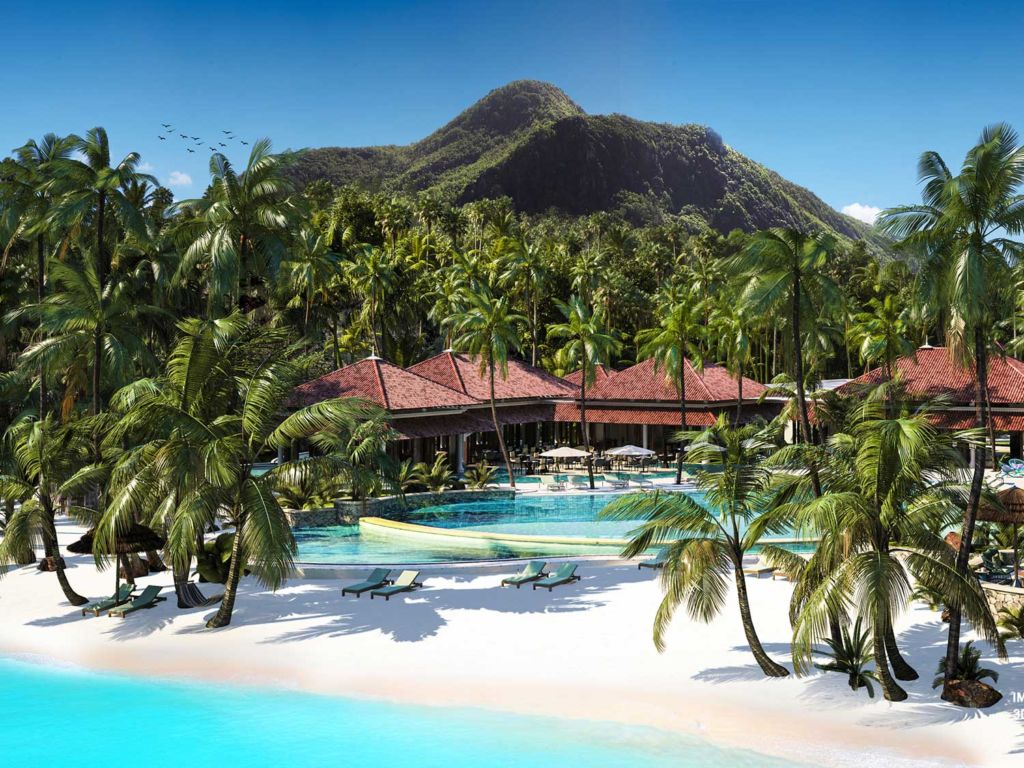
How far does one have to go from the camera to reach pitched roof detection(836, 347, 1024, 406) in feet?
130

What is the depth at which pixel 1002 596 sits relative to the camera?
15625 mm

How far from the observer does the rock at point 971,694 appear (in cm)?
1238

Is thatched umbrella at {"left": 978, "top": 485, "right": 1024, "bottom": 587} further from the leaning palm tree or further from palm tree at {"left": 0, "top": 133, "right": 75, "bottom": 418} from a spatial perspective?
palm tree at {"left": 0, "top": 133, "right": 75, "bottom": 418}

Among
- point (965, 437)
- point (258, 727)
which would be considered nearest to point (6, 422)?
point (258, 727)

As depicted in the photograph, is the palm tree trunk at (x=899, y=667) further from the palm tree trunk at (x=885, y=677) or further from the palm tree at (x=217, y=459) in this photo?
the palm tree at (x=217, y=459)

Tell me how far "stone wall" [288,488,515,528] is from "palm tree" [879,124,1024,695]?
20.5 metres

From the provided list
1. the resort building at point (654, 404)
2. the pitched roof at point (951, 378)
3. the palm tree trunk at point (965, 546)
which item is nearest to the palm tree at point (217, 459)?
the palm tree trunk at point (965, 546)

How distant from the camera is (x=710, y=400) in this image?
43.2 meters

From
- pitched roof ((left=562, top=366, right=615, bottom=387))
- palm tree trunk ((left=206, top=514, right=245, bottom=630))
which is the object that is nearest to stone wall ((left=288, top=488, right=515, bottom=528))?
palm tree trunk ((left=206, top=514, right=245, bottom=630))

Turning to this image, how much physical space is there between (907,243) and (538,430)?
114 ft

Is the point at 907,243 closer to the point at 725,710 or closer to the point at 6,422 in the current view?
the point at 725,710

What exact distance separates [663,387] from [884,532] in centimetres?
3260

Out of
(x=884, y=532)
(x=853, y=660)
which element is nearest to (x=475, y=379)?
(x=853, y=660)

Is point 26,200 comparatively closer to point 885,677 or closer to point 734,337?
point 885,677
